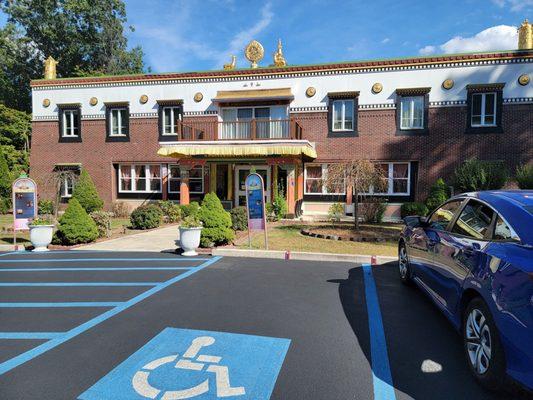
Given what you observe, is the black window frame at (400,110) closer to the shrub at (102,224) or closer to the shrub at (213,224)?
the shrub at (213,224)

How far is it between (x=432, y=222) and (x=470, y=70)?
15000 mm

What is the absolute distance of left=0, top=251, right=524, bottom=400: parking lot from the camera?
3.15m

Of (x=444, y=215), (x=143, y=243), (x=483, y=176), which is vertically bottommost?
(x=143, y=243)

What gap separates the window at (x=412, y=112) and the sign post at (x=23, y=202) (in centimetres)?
1577

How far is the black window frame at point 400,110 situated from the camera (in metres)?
17.5

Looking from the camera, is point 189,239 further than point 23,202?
No

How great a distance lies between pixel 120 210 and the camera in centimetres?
2044

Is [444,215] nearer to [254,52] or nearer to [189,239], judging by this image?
[189,239]

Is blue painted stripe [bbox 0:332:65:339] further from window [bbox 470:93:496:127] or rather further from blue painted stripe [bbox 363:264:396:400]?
window [bbox 470:93:496:127]

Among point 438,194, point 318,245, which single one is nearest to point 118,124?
point 318,245

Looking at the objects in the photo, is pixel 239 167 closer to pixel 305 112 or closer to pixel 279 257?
pixel 305 112

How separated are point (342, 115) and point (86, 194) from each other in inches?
555

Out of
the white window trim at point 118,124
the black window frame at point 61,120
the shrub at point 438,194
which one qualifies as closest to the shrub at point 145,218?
the white window trim at point 118,124

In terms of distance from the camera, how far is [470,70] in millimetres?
16969
